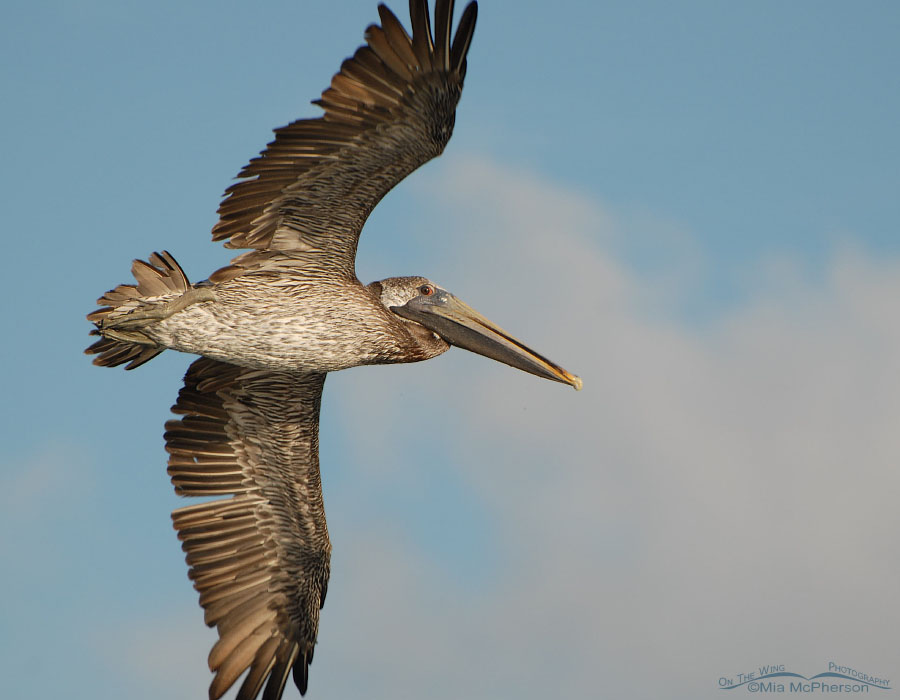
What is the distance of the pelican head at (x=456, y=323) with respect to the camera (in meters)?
11.8

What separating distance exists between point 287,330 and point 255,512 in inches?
107

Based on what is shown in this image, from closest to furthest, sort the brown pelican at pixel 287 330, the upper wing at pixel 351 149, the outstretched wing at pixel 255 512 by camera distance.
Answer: the upper wing at pixel 351 149 → the brown pelican at pixel 287 330 → the outstretched wing at pixel 255 512

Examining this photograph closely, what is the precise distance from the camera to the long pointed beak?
11.8 m

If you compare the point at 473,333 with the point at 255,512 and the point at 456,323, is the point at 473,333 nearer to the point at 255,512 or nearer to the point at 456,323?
the point at 456,323

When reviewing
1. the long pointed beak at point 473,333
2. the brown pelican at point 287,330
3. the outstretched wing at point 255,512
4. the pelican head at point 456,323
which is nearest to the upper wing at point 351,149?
the brown pelican at point 287,330

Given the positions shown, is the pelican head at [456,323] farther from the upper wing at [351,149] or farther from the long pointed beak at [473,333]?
the upper wing at [351,149]

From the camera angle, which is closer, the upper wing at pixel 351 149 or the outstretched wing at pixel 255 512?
the upper wing at pixel 351 149

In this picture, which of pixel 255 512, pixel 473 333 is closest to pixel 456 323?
pixel 473 333

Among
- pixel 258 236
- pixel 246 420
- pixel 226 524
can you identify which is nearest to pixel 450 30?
pixel 258 236

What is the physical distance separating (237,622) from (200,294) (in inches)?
138

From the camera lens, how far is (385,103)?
9.81 metres

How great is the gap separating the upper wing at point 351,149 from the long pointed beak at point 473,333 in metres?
1.05

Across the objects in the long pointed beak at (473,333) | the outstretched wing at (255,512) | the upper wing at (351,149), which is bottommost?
the outstretched wing at (255,512)

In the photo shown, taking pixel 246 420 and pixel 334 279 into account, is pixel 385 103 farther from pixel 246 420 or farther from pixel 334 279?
pixel 246 420
